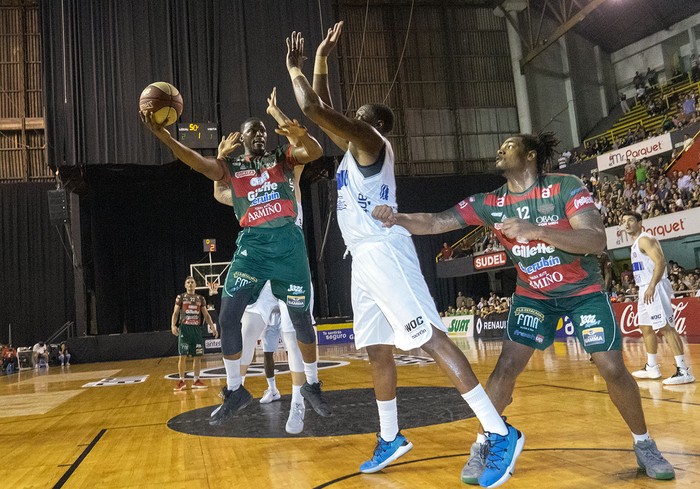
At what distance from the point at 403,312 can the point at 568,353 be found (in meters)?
8.33

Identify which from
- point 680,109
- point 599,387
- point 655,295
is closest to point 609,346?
point 599,387

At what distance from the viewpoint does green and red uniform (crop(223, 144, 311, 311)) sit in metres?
5.06

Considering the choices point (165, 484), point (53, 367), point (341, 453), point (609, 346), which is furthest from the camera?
point (53, 367)

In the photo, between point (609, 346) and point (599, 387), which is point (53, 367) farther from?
point (609, 346)

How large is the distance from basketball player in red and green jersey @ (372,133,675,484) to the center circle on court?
63.8 inches

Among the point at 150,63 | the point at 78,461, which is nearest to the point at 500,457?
the point at 78,461

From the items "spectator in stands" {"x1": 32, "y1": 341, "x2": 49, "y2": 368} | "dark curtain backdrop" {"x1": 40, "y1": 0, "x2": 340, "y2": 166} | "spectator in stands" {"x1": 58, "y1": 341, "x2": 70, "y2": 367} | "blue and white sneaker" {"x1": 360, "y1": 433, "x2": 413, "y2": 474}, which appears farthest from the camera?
"spectator in stands" {"x1": 32, "y1": 341, "x2": 49, "y2": 368}

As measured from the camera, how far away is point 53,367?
725 inches

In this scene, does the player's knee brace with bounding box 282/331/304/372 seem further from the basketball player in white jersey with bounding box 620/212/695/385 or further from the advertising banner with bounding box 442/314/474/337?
the advertising banner with bounding box 442/314/474/337

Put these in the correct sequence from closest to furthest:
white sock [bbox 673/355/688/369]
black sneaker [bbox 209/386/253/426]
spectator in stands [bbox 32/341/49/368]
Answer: black sneaker [bbox 209/386/253/426] → white sock [bbox 673/355/688/369] → spectator in stands [bbox 32/341/49/368]

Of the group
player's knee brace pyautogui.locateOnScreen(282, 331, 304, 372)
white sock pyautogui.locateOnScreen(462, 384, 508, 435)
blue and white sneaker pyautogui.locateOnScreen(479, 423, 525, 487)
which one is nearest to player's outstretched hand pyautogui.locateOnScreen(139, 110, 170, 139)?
player's knee brace pyautogui.locateOnScreen(282, 331, 304, 372)

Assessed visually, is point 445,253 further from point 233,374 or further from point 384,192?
point 384,192

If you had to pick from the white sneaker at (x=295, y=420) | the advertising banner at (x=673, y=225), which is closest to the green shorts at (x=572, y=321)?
the white sneaker at (x=295, y=420)

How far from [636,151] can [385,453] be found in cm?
1936
